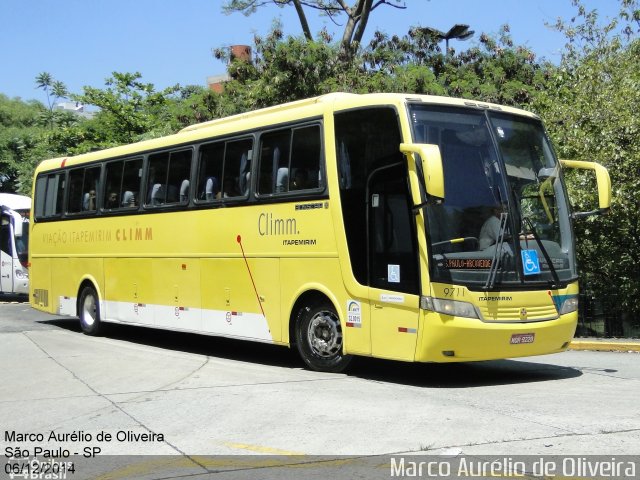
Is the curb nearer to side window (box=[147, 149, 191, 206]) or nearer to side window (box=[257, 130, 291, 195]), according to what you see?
side window (box=[257, 130, 291, 195])

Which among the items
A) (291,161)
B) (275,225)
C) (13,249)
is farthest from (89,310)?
(13,249)

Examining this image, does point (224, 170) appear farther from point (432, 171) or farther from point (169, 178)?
point (432, 171)

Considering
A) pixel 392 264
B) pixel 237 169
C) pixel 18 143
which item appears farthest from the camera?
pixel 18 143

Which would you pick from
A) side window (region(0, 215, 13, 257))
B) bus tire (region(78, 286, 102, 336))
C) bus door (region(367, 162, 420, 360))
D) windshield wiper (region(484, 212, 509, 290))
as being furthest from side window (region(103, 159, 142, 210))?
side window (region(0, 215, 13, 257))

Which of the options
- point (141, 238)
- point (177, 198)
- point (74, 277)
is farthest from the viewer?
point (74, 277)

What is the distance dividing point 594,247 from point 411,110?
11357 mm

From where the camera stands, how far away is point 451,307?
9.69 metres

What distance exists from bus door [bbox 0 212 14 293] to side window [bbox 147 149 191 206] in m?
15.6

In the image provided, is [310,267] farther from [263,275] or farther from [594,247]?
[594,247]

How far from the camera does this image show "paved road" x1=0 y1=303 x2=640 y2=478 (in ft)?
23.5

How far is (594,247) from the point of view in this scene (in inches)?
785

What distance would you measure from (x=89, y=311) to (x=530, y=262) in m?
10.3

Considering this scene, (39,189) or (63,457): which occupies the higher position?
(39,189)

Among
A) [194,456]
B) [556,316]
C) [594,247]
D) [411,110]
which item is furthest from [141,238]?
[594,247]
